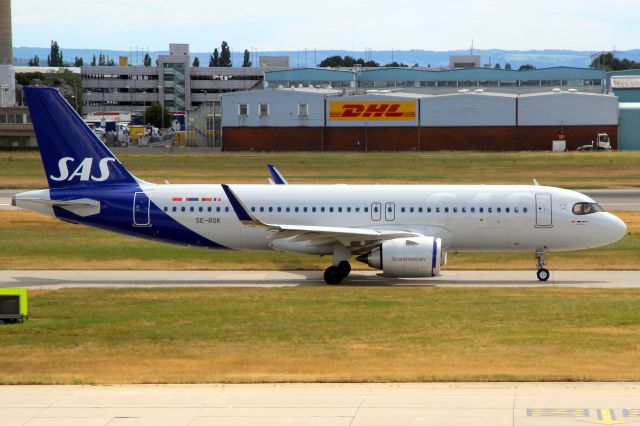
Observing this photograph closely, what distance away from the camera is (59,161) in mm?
37906

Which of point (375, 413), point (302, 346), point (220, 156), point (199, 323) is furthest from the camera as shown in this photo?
point (220, 156)

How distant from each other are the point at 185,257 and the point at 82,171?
7026mm

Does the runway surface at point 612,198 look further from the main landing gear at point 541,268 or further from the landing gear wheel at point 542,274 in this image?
the landing gear wheel at point 542,274

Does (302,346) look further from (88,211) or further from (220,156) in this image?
(220,156)

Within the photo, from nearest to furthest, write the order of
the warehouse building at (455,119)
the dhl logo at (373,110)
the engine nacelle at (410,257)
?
the engine nacelle at (410,257)
the warehouse building at (455,119)
the dhl logo at (373,110)

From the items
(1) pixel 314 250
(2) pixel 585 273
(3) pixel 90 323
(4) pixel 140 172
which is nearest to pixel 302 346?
(3) pixel 90 323

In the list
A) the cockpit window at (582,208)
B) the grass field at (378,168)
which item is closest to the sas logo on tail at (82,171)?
the cockpit window at (582,208)

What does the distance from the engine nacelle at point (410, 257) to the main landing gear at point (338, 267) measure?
4.39ft

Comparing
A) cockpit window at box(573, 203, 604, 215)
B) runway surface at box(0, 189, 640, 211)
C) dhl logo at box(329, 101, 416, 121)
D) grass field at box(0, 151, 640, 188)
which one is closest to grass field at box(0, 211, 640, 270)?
cockpit window at box(573, 203, 604, 215)

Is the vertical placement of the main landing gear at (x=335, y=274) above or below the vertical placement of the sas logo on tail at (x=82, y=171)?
below

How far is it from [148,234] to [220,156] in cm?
6828

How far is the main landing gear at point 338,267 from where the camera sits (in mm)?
37031

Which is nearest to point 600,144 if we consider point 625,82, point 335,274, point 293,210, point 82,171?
point 625,82

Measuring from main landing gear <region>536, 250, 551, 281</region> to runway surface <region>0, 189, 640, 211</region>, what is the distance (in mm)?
22467
